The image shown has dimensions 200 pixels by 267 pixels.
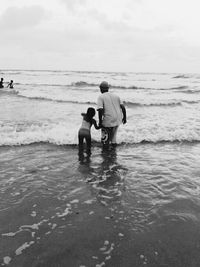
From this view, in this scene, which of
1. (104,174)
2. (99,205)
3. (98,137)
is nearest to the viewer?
(99,205)

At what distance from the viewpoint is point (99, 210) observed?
4.45m

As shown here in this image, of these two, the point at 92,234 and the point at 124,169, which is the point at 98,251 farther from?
the point at 124,169

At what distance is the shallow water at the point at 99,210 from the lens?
132 inches

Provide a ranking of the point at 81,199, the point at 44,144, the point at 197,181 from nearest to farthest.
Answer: the point at 81,199 → the point at 197,181 → the point at 44,144

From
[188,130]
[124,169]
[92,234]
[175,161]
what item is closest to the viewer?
[92,234]

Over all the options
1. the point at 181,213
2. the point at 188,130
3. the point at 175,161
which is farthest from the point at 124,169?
the point at 188,130

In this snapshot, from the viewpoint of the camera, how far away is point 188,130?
408 inches

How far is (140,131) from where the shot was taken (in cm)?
1044

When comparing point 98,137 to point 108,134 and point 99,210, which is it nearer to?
point 108,134

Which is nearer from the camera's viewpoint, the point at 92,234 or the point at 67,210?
the point at 92,234

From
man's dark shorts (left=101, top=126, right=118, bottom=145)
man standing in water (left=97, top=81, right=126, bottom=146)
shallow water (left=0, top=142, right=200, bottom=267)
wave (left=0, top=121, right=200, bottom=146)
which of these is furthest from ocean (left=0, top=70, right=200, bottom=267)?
man standing in water (left=97, top=81, right=126, bottom=146)

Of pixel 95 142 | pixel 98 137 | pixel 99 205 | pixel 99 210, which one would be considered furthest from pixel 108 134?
pixel 99 210

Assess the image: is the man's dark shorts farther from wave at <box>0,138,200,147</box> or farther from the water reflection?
wave at <box>0,138,200,147</box>

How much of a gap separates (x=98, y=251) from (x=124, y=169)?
3138 mm
